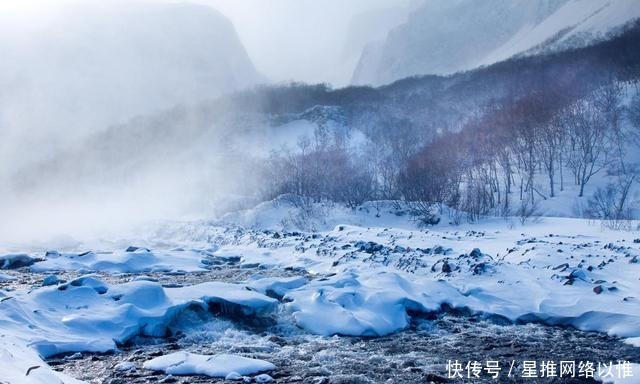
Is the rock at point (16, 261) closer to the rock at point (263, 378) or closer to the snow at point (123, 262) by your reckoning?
the snow at point (123, 262)

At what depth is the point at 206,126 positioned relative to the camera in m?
75.9

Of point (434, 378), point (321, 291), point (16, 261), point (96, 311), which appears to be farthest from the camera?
point (16, 261)

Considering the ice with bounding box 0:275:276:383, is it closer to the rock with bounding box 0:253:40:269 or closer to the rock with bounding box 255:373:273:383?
the rock with bounding box 255:373:273:383

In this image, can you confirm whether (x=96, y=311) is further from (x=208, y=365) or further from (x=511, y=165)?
(x=511, y=165)

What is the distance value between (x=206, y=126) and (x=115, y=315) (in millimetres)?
68772

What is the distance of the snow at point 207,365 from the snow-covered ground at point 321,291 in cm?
2

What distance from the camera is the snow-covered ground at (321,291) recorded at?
8.45m

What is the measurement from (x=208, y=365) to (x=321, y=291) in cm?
402

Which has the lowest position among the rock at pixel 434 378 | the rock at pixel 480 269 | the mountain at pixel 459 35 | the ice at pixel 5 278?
the rock at pixel 434 378

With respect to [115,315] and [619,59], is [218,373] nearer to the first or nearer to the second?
[115,315]

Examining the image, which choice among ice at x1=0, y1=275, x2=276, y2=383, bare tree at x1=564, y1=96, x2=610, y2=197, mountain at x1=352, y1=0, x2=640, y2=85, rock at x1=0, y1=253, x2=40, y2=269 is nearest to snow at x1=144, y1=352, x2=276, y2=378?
ice at x1=0, y1=275, x2=276, y2=383

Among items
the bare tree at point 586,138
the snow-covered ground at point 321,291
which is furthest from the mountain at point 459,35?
the snow-covered ground at point 321,291

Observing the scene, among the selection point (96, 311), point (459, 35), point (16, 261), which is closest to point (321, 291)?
point (96, 311)

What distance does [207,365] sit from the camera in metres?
7.31
